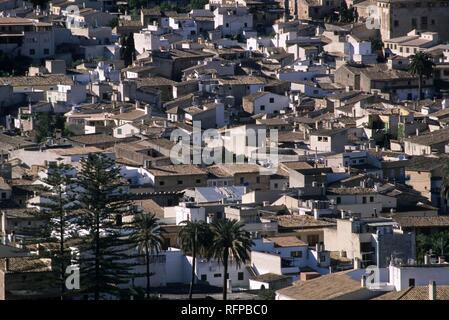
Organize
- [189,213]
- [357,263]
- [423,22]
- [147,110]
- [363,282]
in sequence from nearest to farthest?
[363,282], [357,263], [189,213], [147,110], [423,22]

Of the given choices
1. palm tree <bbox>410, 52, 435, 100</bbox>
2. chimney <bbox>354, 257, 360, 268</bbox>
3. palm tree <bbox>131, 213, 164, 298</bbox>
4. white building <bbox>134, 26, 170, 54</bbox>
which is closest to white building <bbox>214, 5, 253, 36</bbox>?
white building <bbox>134, 26, 170, 54</bbox>

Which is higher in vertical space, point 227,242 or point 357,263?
point 227,242

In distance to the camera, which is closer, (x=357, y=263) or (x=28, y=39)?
(x=357, y=263)

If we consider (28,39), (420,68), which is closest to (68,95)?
(28,39)

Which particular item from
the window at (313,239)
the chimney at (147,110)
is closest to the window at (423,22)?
the chimney at (147,110)

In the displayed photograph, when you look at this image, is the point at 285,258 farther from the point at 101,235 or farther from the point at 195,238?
the point at 101,235

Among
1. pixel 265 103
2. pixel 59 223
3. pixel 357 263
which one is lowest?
pixel 357 263
